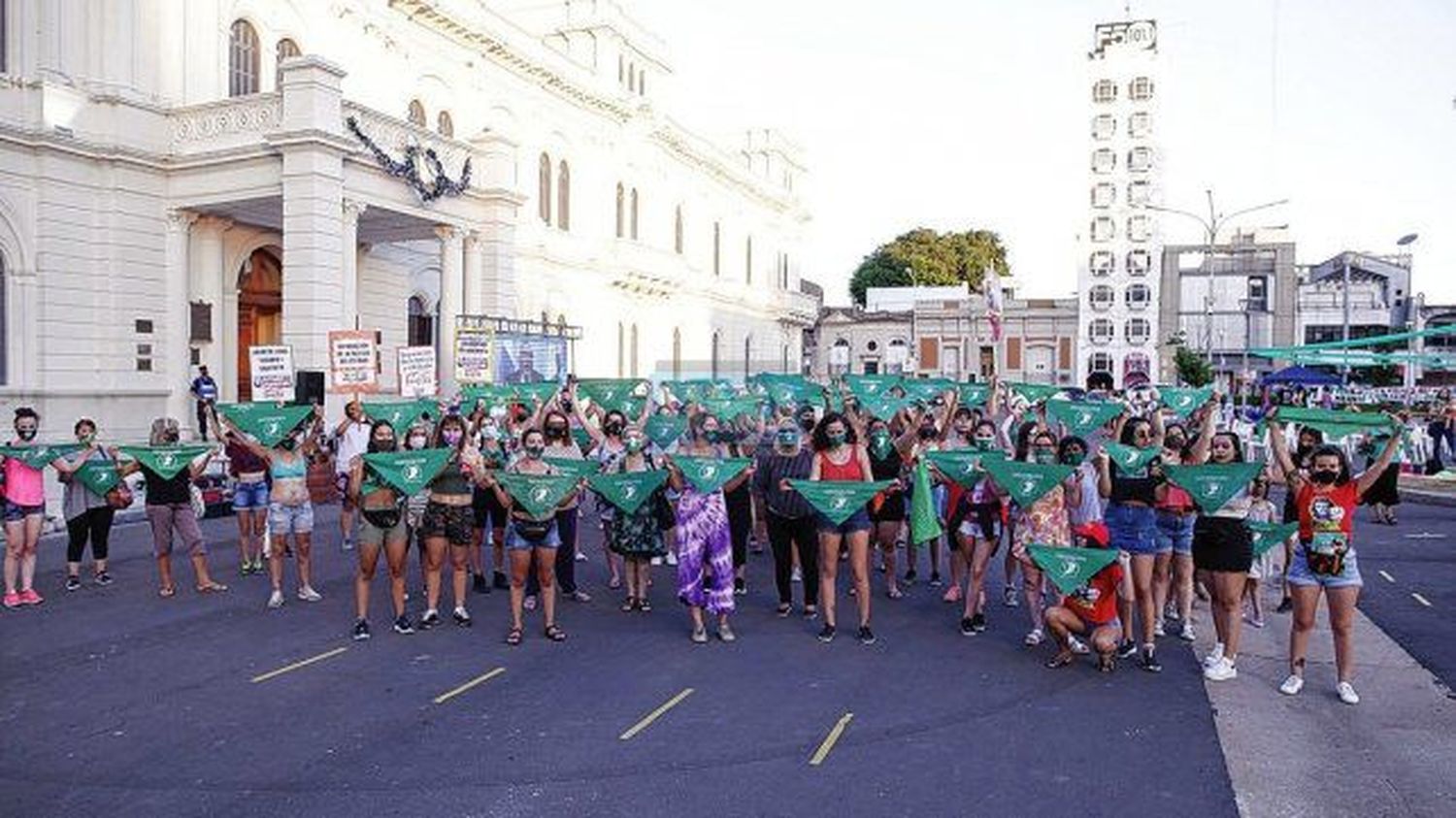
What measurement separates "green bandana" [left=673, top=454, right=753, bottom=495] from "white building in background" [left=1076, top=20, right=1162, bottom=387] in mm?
67705

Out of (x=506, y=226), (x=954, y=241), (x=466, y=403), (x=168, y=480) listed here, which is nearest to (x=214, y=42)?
(x=506, y=226)

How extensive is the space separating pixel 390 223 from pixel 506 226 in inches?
118

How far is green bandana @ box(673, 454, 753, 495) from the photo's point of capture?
9211mm

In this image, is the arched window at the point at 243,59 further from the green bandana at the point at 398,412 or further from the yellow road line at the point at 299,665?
the yellow road line at the point at 299,665

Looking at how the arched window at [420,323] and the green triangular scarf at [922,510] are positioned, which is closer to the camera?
the green triangular scarf at [922,510]

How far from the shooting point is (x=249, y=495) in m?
11.7

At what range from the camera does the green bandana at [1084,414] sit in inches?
510

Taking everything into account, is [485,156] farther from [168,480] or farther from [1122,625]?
[1122,625]

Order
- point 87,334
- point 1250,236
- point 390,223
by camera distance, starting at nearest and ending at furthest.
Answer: point 87,334 < point 390,223 < point 1250,236

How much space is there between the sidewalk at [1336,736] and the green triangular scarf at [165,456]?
9361 mm

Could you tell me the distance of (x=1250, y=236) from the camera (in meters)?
79.2

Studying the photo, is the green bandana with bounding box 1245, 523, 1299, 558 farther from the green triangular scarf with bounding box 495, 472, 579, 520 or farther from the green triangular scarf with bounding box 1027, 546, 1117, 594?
the green triangular scarf with bounding box 495, 472, 579, 520

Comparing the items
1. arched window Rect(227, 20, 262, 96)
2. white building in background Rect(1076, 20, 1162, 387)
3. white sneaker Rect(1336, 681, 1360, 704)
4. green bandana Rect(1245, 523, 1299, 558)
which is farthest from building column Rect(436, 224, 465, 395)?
white building in background Rect(1076, 20, 1162, 387)

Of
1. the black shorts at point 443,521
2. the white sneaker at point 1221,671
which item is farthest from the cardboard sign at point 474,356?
the white sneaker at point 1221,671
